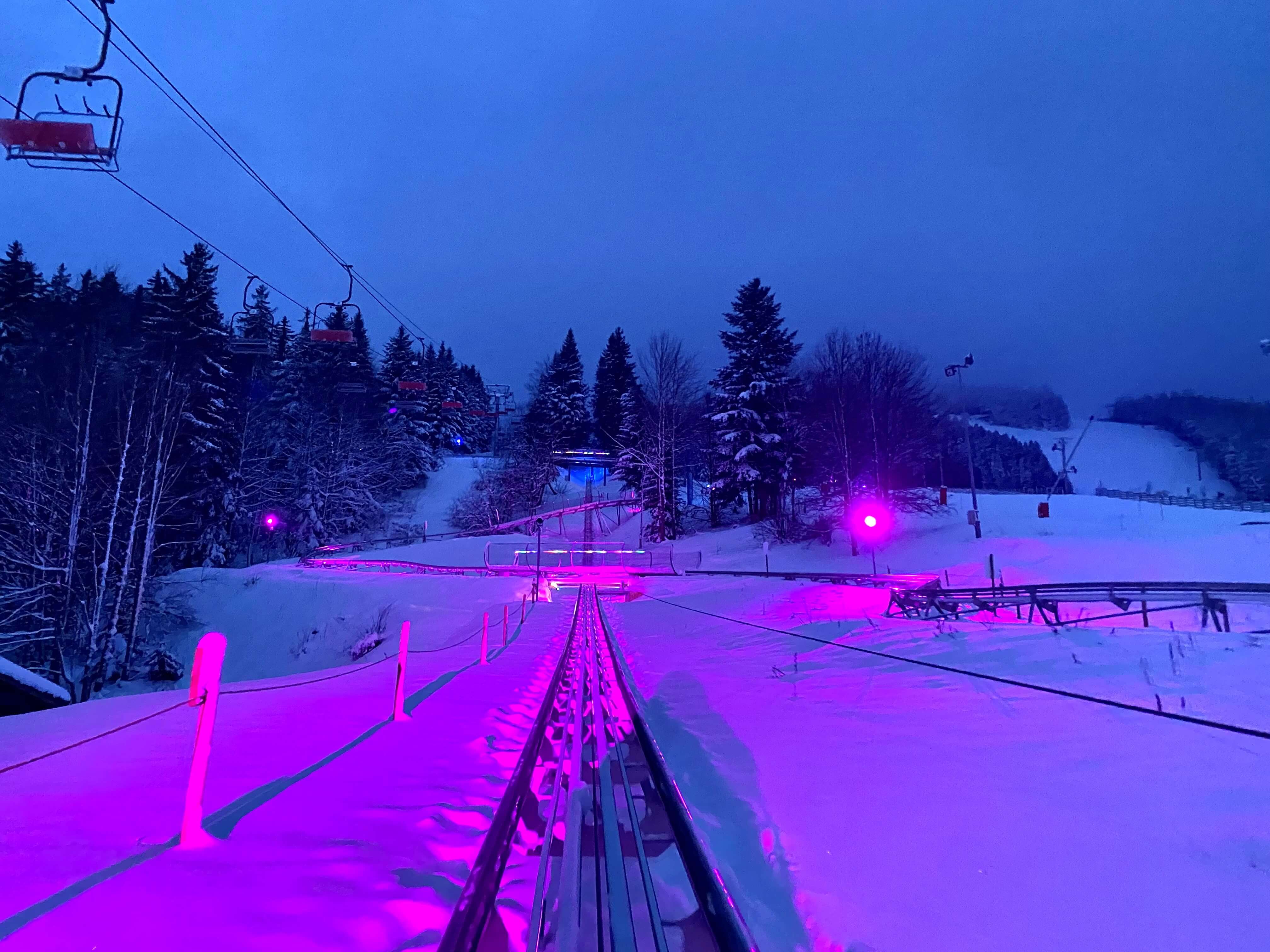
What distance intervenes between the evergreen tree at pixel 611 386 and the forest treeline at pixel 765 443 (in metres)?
13.4

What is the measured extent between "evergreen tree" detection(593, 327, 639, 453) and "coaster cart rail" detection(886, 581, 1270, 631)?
64.7m

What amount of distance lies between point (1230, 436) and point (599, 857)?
113 m

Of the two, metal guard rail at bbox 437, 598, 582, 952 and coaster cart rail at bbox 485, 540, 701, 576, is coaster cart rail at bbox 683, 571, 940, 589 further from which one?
metal guard rail at bbox 437, 598, 582, 952

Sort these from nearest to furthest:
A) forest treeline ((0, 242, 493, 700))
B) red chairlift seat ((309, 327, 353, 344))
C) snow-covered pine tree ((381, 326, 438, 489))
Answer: red chairlift seat ((309, 327, 353, 344))
forest treeline ((0, 242, 493, 700))
snow-covered pine tree ((381, 326, 438, 489))

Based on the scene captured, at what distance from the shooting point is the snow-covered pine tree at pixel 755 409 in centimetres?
4281

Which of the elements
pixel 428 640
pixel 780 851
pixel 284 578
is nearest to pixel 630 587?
pixel 428 640

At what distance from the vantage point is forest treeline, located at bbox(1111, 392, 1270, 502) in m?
73.3

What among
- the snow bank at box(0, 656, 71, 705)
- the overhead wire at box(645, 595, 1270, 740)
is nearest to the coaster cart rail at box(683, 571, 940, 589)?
the overhead wire at box(645, 595, 1270, 740)

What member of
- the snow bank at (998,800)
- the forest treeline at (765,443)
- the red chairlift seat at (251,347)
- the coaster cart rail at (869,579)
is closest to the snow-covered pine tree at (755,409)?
the forest treeline at (765,443)

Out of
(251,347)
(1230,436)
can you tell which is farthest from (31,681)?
(1230,436)

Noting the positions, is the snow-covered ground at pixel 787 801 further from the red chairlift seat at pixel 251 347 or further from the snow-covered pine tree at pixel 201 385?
the snow-covered pine tree at pixel 201 385

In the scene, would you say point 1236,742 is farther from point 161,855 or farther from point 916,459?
point 916,459

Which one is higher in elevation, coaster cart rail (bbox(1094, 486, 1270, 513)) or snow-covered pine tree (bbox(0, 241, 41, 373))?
snow-covered pine tree (bbox(0, 241, 41, 373))

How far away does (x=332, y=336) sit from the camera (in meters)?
16.5
